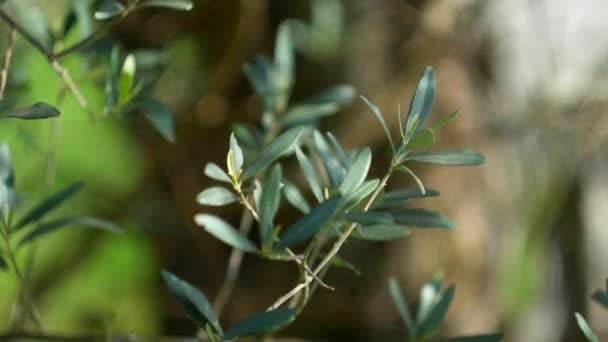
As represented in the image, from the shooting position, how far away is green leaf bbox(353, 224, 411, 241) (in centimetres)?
47

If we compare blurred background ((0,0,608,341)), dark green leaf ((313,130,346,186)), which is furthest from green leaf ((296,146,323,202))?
blurred background ((0,0,608,341))

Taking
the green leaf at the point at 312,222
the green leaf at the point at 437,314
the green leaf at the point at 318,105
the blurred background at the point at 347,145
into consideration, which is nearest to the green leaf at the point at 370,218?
the green leaf at the point at 312,222

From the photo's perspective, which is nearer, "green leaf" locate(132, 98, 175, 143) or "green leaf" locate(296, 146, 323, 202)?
"green leaf" locate(296, 146, 323, 202)

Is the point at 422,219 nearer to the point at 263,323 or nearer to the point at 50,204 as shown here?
the point at 263,323

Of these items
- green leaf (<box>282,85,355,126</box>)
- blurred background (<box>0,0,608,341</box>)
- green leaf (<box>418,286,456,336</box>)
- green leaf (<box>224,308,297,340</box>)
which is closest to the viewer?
green leaf (<box>224,308,297,340</box>)

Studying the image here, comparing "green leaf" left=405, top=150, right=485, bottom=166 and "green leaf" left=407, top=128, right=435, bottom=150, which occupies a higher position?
"green leaf" left=407, top=128, right=435, bottom=150

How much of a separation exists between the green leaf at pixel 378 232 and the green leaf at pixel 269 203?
7cm

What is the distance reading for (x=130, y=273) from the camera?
1432mm

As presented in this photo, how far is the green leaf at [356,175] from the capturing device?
0.42 metres

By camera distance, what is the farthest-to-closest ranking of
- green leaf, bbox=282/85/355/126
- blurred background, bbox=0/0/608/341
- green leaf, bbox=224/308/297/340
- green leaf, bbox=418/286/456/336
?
blurred background, bbox=0/0/608/341 < green leaf, bbox=282/85/355/126 < green leaf, bbox=418/286/456/336 < green leaf, bbox=224/308/297/340

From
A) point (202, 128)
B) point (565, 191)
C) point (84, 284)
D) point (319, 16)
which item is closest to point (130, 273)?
point (84, 284)

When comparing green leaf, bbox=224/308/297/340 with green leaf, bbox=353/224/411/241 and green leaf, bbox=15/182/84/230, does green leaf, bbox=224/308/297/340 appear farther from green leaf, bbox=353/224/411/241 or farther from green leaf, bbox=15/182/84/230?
green leaf, bbox=15/182/84/230

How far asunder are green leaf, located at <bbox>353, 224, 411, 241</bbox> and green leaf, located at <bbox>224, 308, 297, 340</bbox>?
0.09m

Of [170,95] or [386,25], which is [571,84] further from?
[170,95]
